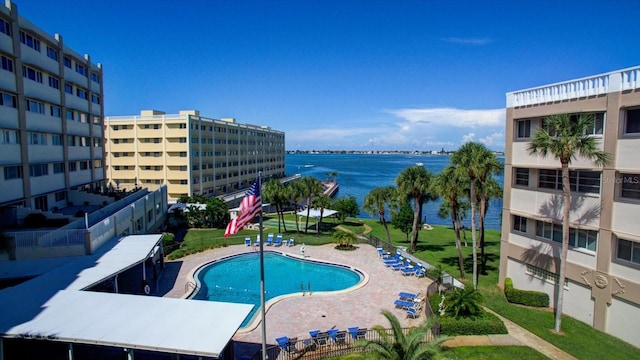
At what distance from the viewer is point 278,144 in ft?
392

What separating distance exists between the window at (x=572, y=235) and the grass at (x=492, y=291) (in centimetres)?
407

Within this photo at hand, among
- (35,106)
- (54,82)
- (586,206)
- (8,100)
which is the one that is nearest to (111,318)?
(586,206)

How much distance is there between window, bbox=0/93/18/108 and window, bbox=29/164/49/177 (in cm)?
494

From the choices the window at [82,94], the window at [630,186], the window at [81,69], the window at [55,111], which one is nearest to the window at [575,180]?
the window at [630,186]

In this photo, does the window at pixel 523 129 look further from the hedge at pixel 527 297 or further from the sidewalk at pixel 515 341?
the sidewalk at pixel 515 341

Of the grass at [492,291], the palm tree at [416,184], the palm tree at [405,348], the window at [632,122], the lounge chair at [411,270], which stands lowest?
the grass at [492,291]

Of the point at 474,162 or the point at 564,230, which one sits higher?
the point at 474,162

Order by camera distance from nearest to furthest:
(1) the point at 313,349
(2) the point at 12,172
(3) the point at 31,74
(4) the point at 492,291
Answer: (1) the point at 313,349
(4) the point at 492,291
(2) the point at 12,172
(3) the point at 31,74

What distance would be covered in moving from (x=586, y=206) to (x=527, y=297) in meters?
6.27

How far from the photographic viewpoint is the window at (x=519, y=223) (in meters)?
24.7

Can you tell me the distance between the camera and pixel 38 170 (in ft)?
104

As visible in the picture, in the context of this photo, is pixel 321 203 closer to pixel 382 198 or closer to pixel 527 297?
pixel 382 198

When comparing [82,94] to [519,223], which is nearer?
[519,223]

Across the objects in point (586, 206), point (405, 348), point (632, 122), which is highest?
point (632, 122)
